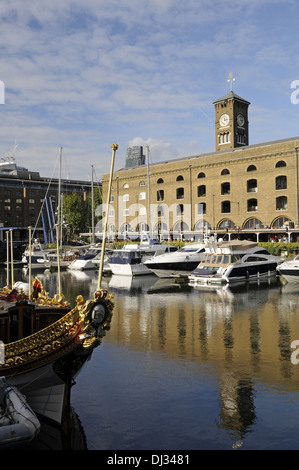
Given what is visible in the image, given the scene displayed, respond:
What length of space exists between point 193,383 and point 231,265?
25.3 metres

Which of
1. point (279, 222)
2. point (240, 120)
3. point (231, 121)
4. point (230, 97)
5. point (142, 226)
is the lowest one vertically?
point (279, 222)

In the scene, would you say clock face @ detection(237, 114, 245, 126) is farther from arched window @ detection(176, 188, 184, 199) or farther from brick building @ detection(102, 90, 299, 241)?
arched window @ detection(176, 188, 184, 199)

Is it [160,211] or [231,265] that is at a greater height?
[160,211]

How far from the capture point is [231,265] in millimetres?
37531

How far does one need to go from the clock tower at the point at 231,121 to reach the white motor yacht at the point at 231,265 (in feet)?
157

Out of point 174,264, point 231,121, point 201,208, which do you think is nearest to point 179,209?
point 201,208

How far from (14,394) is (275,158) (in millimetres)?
60128

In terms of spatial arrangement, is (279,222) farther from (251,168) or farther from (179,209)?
(179,209)

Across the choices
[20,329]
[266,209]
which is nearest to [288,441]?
[20,329]

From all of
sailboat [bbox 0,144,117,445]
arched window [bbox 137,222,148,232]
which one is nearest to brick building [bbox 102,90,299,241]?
arched window [bbox 137,222,148,232]

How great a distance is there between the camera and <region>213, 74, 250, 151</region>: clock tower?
83375 millimetres

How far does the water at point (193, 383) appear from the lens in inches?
391

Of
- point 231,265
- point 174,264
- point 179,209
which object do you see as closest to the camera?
point 231,265
